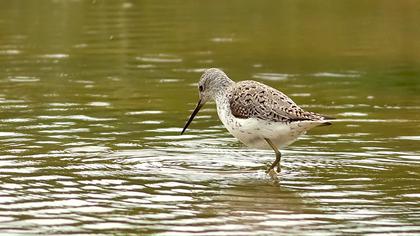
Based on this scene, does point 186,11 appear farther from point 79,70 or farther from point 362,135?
point 362,135

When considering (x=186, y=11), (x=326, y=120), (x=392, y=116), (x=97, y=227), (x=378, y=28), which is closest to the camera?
(x=97, y=227)

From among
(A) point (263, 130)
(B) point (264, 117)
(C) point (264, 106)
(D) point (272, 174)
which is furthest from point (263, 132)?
(D) point (272, 174)

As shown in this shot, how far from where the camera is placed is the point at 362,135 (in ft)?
53.7

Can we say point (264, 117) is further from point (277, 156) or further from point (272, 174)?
point (272, 174)

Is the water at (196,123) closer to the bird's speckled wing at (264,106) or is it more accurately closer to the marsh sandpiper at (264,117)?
the marsh sandpiper at (264,117)

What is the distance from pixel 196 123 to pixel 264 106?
3.68 metres

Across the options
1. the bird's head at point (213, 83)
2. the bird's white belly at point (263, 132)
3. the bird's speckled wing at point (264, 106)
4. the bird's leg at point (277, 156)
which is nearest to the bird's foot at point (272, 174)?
the bird's leg at point (277, 156)

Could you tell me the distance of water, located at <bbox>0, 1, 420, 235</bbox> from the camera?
11977mm

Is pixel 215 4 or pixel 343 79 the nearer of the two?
pixel 343 79

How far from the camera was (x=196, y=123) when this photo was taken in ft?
57.8

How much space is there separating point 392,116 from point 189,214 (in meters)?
6.71

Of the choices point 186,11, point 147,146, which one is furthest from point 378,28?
point 147,146

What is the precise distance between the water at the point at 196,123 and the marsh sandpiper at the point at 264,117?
422 mm

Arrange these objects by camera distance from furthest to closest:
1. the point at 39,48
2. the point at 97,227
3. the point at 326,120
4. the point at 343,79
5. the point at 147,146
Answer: the point at 39,48
the point at 343,79
the point at 147,146
the point at 326,120
the point at 97,227
